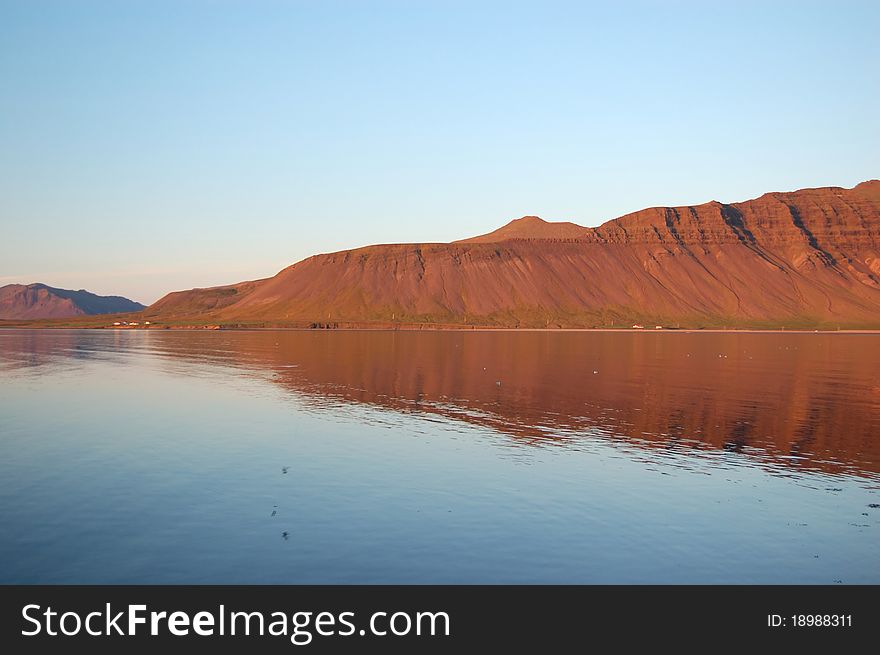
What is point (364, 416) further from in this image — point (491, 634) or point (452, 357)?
point (452, 357)

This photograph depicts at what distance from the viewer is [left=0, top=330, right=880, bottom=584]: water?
54.9 feet

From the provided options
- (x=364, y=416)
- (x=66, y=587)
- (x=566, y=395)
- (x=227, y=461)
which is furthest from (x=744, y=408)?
(x=66, y=587)

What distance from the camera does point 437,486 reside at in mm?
24422

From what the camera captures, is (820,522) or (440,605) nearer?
(440,605)

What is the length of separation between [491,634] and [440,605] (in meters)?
1.43

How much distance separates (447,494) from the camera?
919 inches

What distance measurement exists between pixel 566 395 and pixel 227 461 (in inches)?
1149

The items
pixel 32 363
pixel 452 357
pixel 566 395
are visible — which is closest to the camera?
pixel 566 395

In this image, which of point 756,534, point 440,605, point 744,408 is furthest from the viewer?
point 744,408

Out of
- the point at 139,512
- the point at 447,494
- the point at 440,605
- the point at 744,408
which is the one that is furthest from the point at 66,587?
the point at 744,408

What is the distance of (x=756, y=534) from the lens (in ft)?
64.0

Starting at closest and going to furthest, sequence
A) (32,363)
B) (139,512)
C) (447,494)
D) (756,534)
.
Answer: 1. (756,534)
2. (139,512)
3. (447,494)
4. (32,363)

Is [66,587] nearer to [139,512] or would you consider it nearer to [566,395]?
[139,512]

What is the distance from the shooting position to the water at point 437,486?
658 inches
